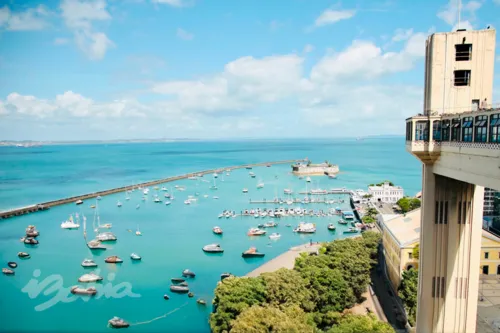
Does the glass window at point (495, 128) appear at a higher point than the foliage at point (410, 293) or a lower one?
higher

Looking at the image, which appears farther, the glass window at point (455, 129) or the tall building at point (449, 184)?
the tall building at point (449, 184)

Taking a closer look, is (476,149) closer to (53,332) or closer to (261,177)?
(53,332)

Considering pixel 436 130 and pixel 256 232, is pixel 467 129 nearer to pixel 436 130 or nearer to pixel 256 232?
pixel 436 130

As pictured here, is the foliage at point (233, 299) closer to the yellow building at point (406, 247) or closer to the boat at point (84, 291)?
the yellow building at point (406, 247)

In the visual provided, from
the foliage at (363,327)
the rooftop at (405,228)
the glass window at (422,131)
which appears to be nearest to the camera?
the glass window at (422,131)

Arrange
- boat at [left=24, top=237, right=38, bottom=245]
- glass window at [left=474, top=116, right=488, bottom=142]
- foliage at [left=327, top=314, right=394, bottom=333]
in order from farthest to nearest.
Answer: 1. boat at [left=24, top=237, right=38, bottom=245]
2. foliage at [left=327, top=314, right=394, bottom=333]
3. glass window at [left=474, top=116, right=488, bottom=142]

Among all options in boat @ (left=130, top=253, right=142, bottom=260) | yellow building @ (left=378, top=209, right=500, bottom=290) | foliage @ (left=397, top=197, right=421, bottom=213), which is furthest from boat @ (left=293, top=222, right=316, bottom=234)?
boat @ (left=130, top=253, right=142, bottom=260)

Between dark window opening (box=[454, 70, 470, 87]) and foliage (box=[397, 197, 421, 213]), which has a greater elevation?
dark window opening (box=[454, 70, 470, 87])

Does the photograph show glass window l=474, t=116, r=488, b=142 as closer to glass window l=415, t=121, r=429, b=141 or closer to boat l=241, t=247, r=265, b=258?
glass window l=415, t=121, r=429, b=141

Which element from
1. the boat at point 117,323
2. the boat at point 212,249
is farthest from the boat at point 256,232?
the boat at point 117,323
